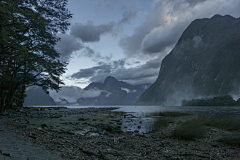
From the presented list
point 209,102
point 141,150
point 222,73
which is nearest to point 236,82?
point 222,73

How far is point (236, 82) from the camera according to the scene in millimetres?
176875

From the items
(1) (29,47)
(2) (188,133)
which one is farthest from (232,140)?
(1) (29,47)

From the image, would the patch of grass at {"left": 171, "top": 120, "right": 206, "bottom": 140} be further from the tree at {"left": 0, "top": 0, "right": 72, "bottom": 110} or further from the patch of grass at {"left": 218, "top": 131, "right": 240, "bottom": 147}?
the tree at {"left": 0, "top": 0, "right": 72, "bottom": 110}

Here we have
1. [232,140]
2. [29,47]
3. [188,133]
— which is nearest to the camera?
[232,140]

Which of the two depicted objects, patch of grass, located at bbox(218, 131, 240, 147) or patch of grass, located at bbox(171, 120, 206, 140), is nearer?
patch of grass, located at bbox(218, 131, 240, 147)

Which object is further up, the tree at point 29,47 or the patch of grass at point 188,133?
the tree at point 29,47

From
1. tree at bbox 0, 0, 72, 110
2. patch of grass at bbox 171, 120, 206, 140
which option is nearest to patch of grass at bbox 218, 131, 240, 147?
patch of grass at bbox 171, 120, 206, 140

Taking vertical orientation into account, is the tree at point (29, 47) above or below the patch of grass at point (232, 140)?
above

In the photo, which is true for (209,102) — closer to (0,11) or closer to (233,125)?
(233,125)

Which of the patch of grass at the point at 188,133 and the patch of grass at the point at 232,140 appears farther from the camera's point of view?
the patch of grass at the point at 188,133

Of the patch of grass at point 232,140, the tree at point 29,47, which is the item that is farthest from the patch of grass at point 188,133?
the tree at point 29,47

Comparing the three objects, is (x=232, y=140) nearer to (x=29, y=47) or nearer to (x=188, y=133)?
(x=188, y=133)

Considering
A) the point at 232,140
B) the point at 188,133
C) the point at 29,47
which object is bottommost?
the point at 232,140

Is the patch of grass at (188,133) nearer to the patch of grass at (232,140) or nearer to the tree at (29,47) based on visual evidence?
the patch of grass at (232,140)
